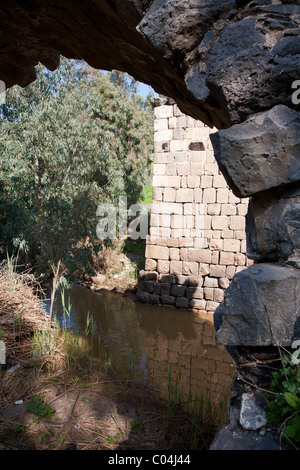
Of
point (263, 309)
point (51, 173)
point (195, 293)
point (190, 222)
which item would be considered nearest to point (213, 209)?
point (190, 222)

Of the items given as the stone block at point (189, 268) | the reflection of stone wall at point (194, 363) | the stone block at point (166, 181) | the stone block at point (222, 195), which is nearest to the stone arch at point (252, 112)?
the reflection of stone wall at point (194, 363)

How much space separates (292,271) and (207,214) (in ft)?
20.0

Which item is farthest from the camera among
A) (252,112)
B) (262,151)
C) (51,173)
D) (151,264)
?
(151,264)

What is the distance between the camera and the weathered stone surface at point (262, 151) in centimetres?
158

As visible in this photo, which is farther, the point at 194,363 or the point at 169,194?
the point at 169,194

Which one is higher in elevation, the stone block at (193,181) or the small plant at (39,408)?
the stone block at (193,181)

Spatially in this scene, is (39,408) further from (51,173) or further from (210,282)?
(210,282)

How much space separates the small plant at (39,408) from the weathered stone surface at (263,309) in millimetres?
1862

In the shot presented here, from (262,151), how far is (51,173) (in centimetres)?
549

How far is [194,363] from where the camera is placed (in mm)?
5117

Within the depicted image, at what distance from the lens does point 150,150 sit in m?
12.8

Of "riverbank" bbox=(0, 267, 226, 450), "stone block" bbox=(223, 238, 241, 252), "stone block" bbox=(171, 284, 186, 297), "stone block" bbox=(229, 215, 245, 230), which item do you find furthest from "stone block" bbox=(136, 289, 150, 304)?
"riverbank" bbox=(0, 267, 226, 450)

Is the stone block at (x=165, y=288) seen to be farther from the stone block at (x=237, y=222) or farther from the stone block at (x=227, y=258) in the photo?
the stone block at (x=237, y=222)
